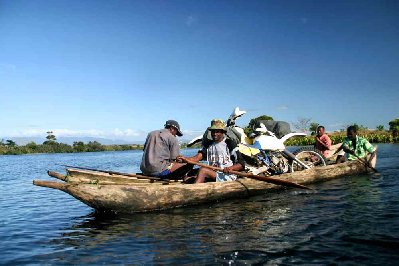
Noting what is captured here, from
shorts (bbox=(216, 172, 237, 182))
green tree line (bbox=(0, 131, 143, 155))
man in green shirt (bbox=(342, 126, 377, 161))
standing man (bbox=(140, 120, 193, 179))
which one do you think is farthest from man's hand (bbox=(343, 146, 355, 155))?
green tree line (bbox=(0, 131, 143, 155))

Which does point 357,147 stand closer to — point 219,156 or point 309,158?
point 309,158

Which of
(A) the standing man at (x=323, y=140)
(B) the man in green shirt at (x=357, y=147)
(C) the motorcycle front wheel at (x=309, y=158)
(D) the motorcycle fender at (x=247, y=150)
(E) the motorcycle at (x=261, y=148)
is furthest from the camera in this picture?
(A) the standing man at (x=323, y=140)

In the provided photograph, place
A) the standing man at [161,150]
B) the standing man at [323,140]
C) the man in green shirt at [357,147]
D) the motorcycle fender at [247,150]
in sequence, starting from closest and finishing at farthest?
the standing man at [161,150] < the motorcycle fender at [247,150] < the man in green shirt at [357,147] < the standing man at [323,140]

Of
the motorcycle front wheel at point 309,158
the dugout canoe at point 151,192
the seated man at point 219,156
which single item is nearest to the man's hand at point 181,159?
the seated man at point 219,156

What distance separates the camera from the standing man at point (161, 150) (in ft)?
26.1

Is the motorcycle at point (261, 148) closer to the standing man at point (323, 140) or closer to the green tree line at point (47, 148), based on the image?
the standing man at point (323, 140)

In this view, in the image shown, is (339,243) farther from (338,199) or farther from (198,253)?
(338,199)

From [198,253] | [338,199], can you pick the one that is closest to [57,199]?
[198,253]

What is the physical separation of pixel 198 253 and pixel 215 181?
3.86m

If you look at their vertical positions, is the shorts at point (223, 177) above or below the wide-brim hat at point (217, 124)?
below

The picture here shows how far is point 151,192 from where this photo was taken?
24.0 ft

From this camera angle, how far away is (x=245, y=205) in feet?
26.2

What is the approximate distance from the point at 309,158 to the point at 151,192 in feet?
21.1

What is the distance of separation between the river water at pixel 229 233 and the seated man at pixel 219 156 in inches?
28.9
